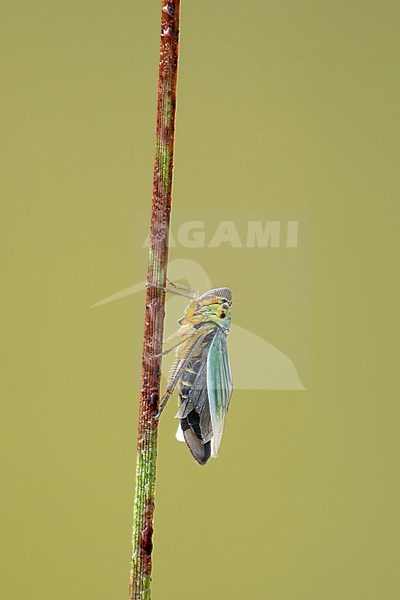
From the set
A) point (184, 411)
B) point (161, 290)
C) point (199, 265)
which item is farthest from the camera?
point (199, 265)

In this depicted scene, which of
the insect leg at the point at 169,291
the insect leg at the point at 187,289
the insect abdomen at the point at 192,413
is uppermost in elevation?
the insect leg at the point at 187,289

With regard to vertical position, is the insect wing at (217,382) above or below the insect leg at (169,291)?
below

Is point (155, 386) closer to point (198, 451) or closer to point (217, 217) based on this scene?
point (198, 451)

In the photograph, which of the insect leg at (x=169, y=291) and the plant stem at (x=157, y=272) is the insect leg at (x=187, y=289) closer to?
the insect leg at (x=169, y=291)

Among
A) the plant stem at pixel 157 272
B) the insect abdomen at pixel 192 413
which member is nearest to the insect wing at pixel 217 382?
the insect abdomen at pixel 192 413

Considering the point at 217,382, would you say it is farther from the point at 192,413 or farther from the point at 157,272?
the point at 157,272

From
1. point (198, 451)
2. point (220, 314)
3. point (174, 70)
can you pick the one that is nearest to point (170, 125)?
point (174, 70)

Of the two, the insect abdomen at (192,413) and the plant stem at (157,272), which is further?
the insect abdomen at (192,413)
